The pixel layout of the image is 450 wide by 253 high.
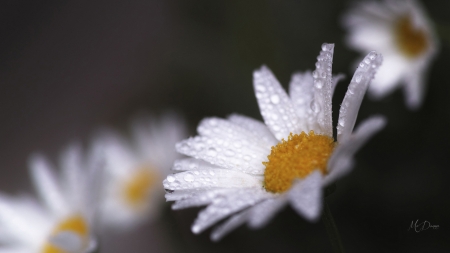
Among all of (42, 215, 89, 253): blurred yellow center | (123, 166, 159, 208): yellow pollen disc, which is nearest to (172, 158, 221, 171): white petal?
(42, 215, 89, 253): blurred yellow center

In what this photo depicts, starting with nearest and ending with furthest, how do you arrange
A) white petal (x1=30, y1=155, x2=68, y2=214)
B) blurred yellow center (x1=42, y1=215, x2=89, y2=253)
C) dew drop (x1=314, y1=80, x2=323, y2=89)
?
dew drop (x1=314, y1=80, x2=323, y2=89) < blurred yellow center (x1=42, y1=215, x2=89, y2=253) < white petal (x1=30, y1=155, x2=68, y2=214)

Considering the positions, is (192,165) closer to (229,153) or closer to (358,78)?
(229,153)

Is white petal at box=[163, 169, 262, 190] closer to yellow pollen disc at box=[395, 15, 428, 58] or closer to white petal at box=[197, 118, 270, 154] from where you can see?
white petal at box=[197, 118, 270, 154]

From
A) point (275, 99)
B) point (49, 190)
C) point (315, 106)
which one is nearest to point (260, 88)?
point (275, 99)

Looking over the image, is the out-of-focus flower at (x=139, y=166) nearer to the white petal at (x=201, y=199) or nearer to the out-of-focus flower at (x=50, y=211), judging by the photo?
the out-of-focus flower at (x=50, y=211)

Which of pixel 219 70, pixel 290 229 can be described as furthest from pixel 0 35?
pixel 290 229

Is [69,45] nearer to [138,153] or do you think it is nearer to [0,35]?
[0,35]

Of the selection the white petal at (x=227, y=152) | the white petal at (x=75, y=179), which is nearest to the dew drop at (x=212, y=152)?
the white petal at (x=227, y=152)
